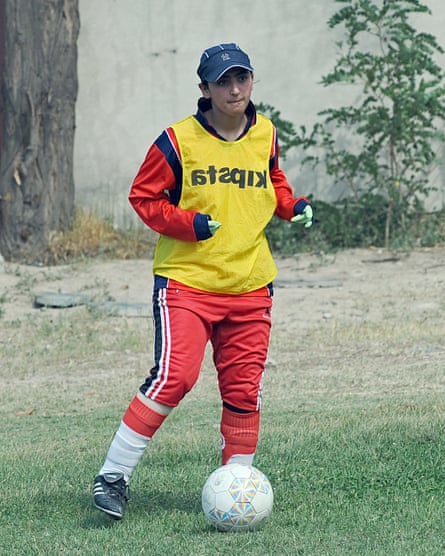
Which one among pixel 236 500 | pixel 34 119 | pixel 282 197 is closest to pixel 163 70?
pixel 34 119

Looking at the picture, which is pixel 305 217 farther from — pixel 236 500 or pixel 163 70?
pixel 163 70

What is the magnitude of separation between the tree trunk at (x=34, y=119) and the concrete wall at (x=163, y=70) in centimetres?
65

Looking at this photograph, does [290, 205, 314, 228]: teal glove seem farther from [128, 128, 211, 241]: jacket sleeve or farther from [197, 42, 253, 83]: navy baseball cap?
[197, 42, 253, 83]: navy baseball cap

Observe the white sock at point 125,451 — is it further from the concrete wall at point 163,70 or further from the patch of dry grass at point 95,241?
the concrete wall at point 163,70

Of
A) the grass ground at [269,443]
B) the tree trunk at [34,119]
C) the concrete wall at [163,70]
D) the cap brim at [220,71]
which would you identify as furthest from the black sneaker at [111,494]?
the concrete wall at [163,70]

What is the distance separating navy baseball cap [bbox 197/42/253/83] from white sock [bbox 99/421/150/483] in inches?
60.1

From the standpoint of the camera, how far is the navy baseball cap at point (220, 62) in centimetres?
475

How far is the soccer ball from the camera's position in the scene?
14.7 feet

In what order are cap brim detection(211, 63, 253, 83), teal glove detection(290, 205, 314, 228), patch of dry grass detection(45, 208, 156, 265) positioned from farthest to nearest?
1. patch of dry grass detection(45, 208, 156, 265)
2. teal glove detection(290, 205, 314, 228)
3. cap brim detection(211, 63, 253, 83)

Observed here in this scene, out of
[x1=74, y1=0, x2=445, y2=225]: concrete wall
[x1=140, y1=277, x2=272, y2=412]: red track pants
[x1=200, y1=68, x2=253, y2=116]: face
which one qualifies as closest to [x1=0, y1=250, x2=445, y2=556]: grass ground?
[x1=140, y1=277, x2=272, y2=412]: red track pants

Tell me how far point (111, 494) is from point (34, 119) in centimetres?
863

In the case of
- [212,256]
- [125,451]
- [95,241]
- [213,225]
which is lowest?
[125,451]

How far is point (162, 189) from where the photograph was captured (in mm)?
4812

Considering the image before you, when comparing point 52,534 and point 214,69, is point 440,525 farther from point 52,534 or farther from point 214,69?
point 214,69
